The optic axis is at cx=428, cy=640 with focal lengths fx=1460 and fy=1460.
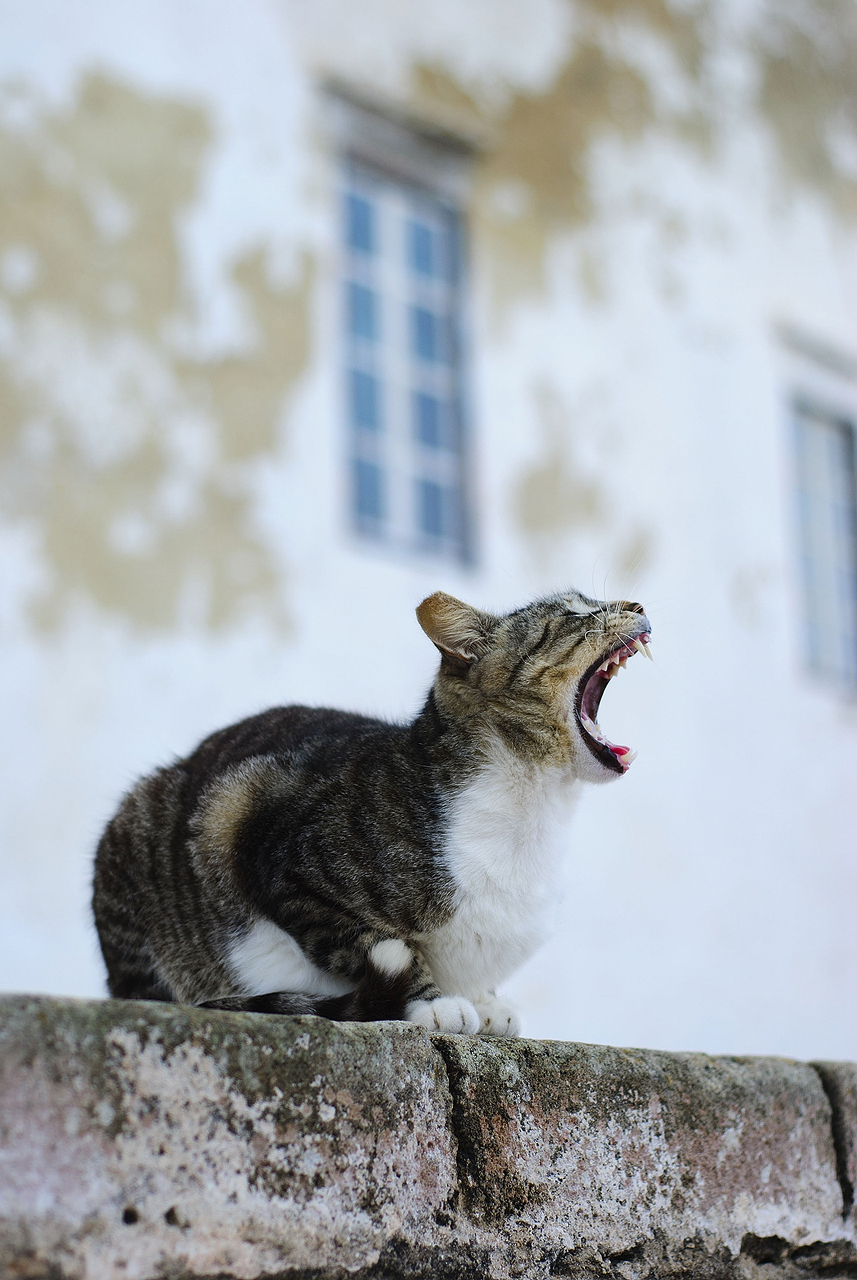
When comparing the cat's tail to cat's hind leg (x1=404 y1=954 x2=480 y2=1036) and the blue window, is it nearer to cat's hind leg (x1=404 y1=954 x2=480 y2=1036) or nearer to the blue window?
cat's hind leg (x1=404 y1=954 x2=480 y2=1036)

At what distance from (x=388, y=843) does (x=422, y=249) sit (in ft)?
18.5

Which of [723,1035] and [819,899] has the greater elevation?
[819,899]

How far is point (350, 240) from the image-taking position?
7.15 m

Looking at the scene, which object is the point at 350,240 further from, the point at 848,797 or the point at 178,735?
the point at 848,797

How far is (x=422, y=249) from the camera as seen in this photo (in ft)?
24.4

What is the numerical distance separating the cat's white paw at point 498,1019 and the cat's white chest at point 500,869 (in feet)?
0.13

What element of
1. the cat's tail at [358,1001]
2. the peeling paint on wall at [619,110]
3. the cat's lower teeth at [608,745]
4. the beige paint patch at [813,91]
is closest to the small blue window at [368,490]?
the peeling paint on wall at [619,110]

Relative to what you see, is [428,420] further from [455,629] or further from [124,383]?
[455,629]

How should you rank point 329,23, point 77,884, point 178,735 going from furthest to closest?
point 329,23, point 178,735, point 77,884

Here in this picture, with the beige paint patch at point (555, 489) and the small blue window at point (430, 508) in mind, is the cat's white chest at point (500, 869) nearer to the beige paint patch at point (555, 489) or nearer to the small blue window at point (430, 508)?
the small blue window at point (430, 508)

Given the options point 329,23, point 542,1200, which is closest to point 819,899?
point 329,23

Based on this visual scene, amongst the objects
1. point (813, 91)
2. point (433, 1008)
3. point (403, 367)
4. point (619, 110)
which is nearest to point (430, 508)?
point (403, 367)

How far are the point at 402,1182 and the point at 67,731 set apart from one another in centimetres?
387

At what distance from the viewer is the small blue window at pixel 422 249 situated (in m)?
7.40
